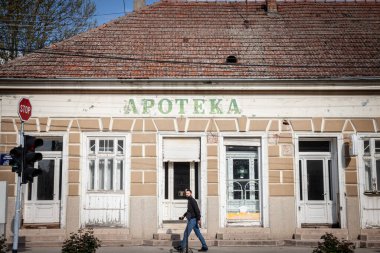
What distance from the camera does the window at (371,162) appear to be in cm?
1373

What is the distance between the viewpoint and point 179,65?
14180 mm

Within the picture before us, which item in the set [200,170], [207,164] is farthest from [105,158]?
[207,164]

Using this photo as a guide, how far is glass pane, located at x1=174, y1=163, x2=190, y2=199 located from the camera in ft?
46.2

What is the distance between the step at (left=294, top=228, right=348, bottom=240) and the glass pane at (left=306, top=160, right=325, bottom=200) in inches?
43.9

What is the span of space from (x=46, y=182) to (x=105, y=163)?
1.99 meters

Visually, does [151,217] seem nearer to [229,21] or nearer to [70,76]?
[70,76]

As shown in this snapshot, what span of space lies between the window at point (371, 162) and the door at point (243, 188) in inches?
135

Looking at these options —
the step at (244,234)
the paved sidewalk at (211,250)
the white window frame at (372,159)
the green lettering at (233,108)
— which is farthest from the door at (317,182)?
the green lettering at (233,108)

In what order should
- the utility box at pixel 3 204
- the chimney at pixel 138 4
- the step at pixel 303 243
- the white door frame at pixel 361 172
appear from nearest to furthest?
the utility box at pixel 3 204 → the step at pixel 303 243 → the white door frame at pixel 361 172 → the chimney at pixel 138 4

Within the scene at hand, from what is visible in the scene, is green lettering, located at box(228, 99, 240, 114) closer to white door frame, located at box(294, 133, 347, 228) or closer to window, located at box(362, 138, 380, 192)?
white door frame, located at box(294, 133, 347, 228)

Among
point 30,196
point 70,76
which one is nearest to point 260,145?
point 70,76

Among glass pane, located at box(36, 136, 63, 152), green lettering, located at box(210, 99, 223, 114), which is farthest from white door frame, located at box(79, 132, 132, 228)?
green lettering, located at box(210, 99, 223, 114)

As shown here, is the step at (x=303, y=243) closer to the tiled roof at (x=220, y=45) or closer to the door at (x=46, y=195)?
the tiled roof at (x=220, y=45)

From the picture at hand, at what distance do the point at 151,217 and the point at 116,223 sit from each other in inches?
44.0
